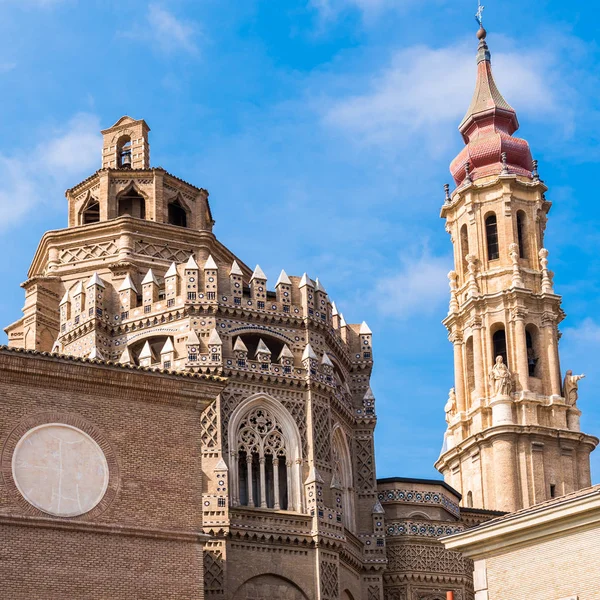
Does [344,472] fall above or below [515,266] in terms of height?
below

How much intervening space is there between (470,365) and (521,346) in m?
3.46

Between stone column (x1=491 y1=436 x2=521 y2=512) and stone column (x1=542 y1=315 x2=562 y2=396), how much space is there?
3818 millimetres

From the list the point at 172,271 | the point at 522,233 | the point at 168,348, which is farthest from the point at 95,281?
the point at 522,233

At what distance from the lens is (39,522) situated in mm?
28891

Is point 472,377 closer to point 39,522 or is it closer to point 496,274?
point 496,274

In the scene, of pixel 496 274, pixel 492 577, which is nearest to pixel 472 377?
pixel 496 274

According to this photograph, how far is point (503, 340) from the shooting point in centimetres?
6800

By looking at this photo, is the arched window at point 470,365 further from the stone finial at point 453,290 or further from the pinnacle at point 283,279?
the pinnacle at point 283,279

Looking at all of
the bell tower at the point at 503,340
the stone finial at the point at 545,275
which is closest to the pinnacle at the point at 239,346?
the bell tower at the point at 503,340

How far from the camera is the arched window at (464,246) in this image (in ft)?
231

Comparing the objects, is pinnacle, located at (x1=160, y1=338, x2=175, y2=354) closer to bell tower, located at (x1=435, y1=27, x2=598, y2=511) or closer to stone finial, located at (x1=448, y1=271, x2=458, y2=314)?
bell tower, located at (x1=435, y1=27, x2=598, y2=511)

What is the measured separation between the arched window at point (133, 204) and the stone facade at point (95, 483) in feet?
81.6

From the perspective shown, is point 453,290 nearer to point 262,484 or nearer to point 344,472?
point 344,472

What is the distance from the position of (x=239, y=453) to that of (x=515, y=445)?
21.1 meters
